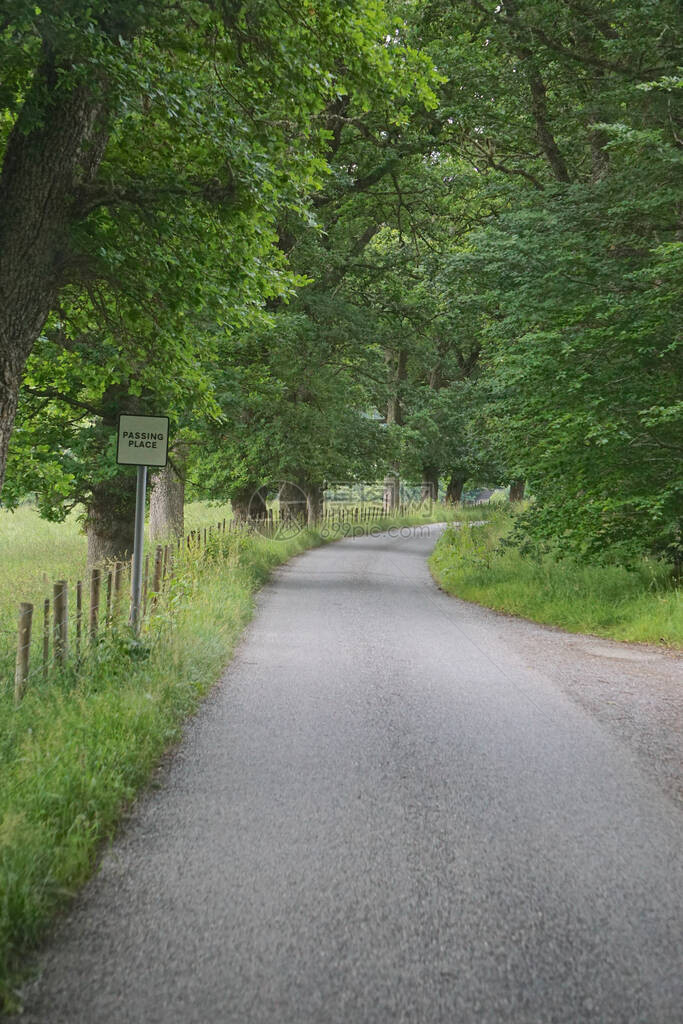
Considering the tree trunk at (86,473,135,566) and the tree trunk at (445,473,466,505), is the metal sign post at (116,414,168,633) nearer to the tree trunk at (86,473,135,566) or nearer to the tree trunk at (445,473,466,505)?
the tree trunk at (86,473,135,566)

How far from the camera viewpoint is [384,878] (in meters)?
3.83

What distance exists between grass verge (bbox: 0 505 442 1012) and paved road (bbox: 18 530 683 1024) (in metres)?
0.15

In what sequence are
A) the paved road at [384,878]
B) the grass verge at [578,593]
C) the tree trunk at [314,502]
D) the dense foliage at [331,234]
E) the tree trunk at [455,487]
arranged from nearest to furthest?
the paved road at [384,878] < the dense foliage at [331,234] < the grass verge at [578,593] < the tree trunk at [314,502] < the tree trunk at [455,487]

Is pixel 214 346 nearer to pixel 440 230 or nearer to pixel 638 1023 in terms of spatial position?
pixel 638 1023

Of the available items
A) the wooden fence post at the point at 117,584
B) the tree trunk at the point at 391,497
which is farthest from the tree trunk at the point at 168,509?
the tree trunk at the point at 391,497

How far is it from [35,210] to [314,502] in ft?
87.7

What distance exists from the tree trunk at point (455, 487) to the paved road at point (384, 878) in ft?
119

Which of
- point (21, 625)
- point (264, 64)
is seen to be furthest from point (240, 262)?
point (21, 625)

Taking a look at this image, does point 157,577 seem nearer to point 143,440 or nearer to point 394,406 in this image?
point 143,440

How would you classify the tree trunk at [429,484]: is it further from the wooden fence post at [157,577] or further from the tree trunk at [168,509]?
the wooden fence post at [157,577]

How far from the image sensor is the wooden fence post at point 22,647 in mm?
6074

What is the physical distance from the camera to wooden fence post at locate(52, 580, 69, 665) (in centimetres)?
688

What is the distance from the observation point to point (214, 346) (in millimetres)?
9289

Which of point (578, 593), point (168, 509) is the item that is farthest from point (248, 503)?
point (578, 593)
